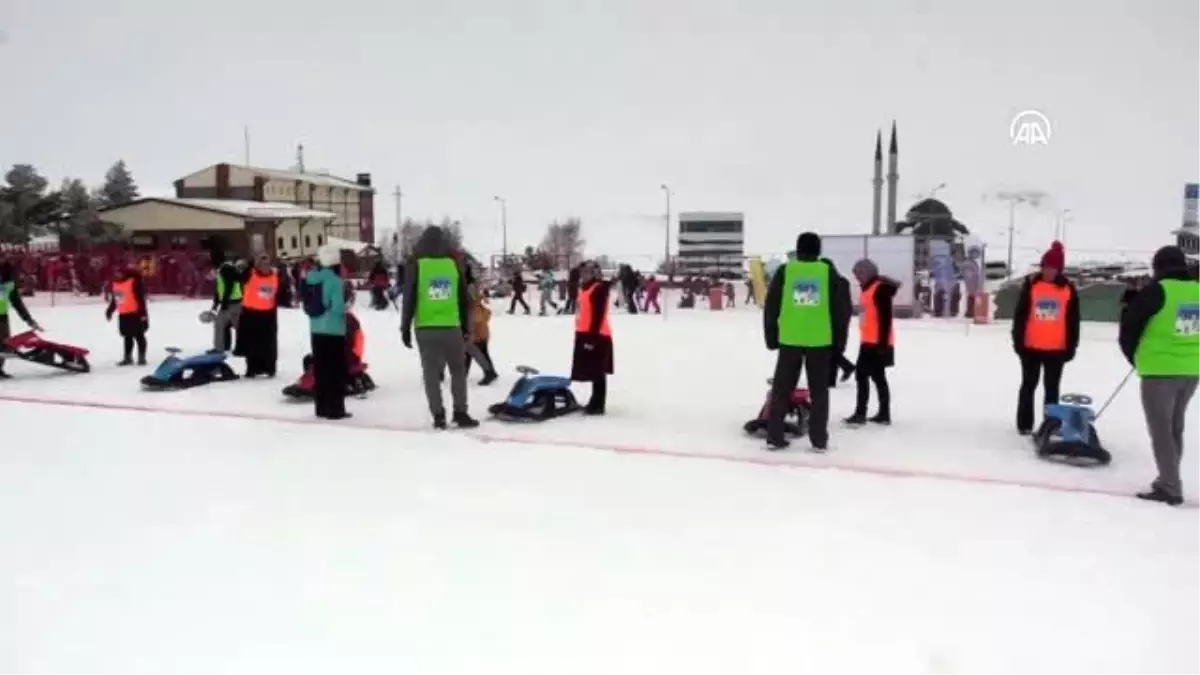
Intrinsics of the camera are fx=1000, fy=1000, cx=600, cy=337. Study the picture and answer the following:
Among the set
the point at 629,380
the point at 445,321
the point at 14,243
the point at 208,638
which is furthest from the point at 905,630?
the point at 14,243

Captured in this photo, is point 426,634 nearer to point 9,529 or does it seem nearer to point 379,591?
point 379,591

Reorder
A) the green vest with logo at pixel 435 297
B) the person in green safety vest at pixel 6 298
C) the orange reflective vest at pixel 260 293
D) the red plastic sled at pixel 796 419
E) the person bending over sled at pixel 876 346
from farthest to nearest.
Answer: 1. the person in green safety vest at pixel 6 298
2. the orange reflective vest at pixel 260 293
3. the person bending over sled at pixel 876 346
4. the green vest with logo at pixel 435 297
5. the red plastic sled at pixel 796 419

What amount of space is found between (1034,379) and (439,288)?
4.95 meters

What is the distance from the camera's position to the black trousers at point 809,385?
24.5 feet

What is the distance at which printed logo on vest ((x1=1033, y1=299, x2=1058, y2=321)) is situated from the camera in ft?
26.3

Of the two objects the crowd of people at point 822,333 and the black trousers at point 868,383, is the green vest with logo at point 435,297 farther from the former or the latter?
the black trousers at point 868,383

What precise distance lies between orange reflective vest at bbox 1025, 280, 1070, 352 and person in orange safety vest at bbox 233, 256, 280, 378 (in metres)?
7.96

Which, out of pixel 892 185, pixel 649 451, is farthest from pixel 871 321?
pixel 892 185

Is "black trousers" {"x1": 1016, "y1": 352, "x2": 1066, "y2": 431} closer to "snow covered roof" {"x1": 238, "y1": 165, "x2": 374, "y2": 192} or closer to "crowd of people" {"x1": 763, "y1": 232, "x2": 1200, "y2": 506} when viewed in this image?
"crowd of people" {"x1": 763, "y1": 232, "x2": 1200, "y2": 506}

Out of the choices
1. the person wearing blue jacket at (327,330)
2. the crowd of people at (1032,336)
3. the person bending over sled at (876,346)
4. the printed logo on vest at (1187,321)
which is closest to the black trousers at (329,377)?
the person wearing blue jacket at (327,330)

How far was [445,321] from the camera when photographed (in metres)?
8.13

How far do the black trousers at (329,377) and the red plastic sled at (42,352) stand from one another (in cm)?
461

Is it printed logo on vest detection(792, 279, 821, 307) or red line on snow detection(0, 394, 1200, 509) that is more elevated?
printed logo on vest detection(792, 279, 821, 307)

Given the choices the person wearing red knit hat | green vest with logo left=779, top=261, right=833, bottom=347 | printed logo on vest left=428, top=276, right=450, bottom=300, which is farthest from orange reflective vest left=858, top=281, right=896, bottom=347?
printed logo on vest left=428, top=276, right=450, bottom=300
